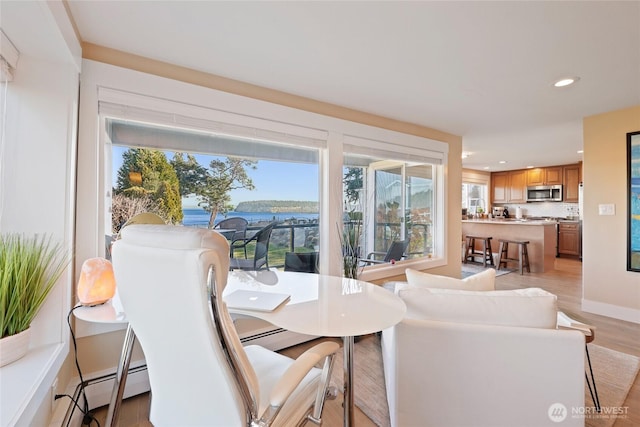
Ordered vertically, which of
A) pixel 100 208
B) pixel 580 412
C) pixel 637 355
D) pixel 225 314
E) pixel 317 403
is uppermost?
pixel 100 208

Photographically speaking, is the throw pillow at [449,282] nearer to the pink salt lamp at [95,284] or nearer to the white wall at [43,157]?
the pink salt lamp at [95,284]

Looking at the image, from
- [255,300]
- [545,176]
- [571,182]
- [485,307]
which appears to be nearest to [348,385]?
[255,300]

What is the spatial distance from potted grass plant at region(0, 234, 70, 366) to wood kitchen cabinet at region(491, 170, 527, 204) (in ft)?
29.1

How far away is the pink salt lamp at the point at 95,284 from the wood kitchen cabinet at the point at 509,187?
341 inches

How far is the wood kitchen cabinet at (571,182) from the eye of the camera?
6.42 metres

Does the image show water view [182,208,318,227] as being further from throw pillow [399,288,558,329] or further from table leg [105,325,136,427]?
throw pillow [399,288,558,329]

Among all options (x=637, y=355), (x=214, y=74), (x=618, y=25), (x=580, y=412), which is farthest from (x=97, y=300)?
(x=637, y=355)

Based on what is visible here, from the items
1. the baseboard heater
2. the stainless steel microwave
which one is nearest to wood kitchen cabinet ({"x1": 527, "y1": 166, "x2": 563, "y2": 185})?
the stainless steel microwave

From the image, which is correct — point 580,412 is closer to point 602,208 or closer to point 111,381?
point 111,381

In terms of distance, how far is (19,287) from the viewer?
112 centimetres

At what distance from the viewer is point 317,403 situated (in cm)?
106

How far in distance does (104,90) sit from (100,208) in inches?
28.6

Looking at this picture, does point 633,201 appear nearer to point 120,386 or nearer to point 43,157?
point 120,386
